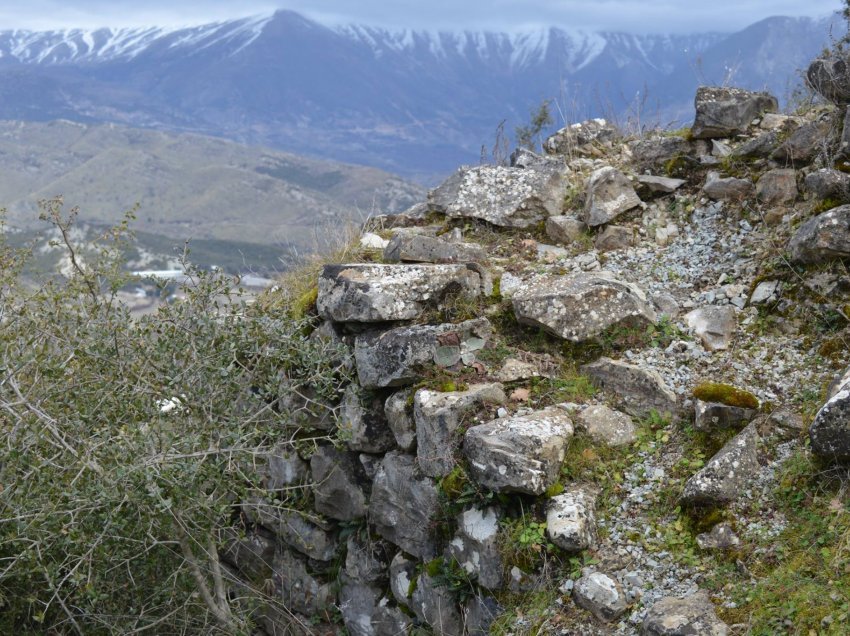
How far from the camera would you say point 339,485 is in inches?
359

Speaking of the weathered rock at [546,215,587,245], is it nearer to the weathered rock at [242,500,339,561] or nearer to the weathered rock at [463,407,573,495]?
the weathered rock at [463,407,573,495]

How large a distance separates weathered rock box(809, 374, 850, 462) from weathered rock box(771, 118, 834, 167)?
4.72 meters

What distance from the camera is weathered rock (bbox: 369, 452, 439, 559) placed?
312 inches

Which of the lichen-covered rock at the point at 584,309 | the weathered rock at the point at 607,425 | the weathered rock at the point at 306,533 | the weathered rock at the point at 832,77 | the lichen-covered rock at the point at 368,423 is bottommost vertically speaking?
the weathered rock at the point at 306,533

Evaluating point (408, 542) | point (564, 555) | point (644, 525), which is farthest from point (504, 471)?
point (408, 542)

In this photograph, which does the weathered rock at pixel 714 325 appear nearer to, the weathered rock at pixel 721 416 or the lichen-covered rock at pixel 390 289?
the weathered rock at pixel 721 416

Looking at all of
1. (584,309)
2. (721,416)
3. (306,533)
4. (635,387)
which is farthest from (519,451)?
(306,533)

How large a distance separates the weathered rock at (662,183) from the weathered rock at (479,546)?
595 cm

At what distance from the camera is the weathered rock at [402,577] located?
8227mm

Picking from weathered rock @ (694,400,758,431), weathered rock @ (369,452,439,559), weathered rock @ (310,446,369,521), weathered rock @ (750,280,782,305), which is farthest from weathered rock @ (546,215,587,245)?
weathered rock @ (310,446,369,521)

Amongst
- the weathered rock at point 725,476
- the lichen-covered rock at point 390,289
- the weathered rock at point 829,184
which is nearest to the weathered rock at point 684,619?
the weathered rock at point 725,476

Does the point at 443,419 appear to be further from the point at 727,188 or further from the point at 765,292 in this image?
the point at 727,188

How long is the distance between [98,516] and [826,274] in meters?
7.80

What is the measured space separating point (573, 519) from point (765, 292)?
3810mm
